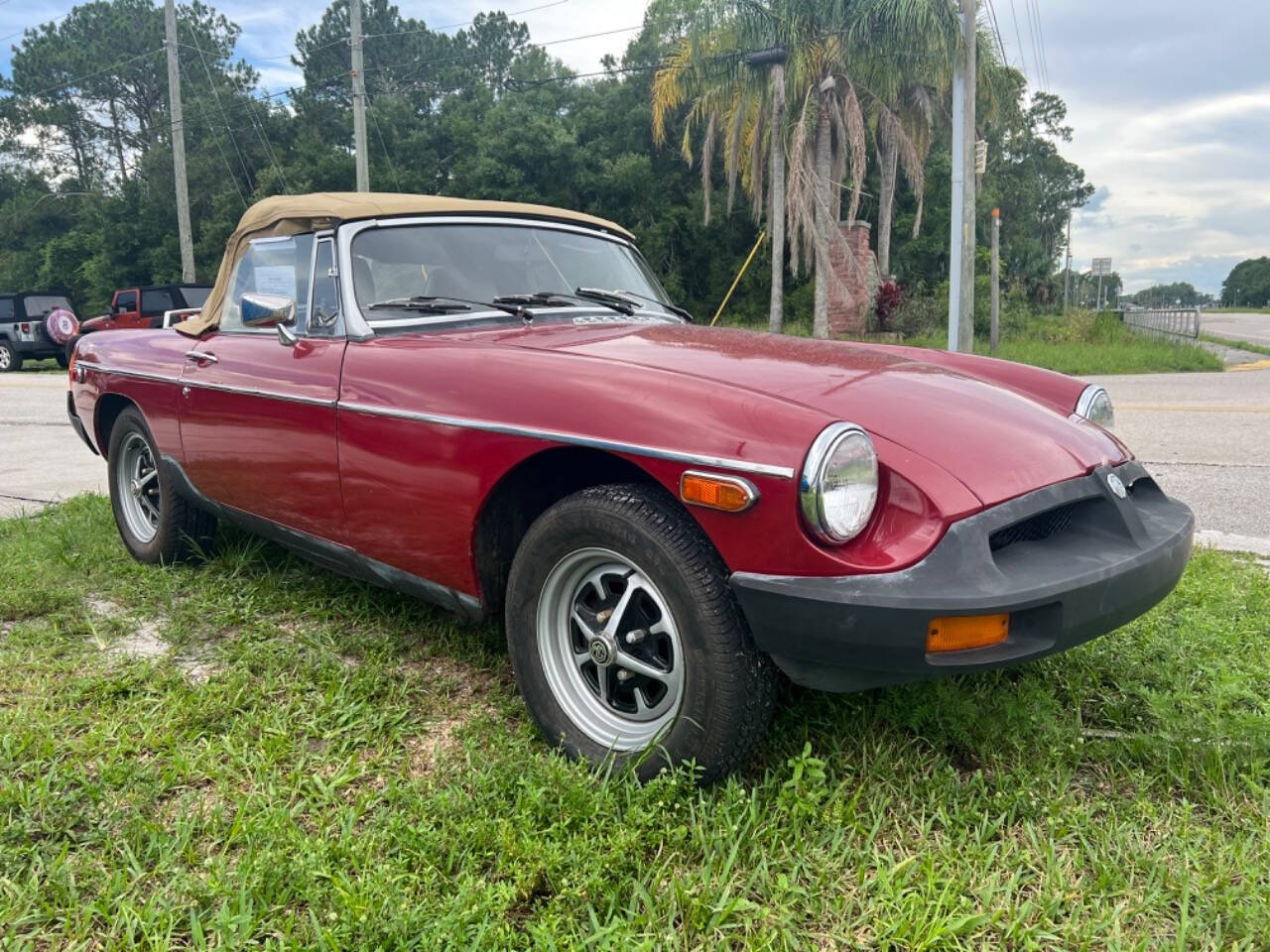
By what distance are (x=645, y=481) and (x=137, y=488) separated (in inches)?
122

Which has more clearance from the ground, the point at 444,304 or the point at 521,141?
the point at 521,141

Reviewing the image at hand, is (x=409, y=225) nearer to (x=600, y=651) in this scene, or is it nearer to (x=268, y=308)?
(x=268, y=308)

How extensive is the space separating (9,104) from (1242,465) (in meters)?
55.5

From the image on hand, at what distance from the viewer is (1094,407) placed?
3.09 meters

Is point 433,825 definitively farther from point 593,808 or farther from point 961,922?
point 961,922

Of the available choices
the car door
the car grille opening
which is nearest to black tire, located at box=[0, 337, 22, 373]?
the car door

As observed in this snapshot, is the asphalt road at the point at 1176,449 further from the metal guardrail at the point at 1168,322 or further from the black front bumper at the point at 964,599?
the metal guardrail at the point at 1168,322

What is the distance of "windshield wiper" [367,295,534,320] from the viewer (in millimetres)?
3182

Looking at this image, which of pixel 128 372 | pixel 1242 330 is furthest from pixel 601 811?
pixel 1242 330

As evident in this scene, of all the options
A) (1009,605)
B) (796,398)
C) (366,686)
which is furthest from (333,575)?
(1009,605)

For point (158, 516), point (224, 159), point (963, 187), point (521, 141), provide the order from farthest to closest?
point (224, 159) → point (521, 141) → point (963, 187) → point (158, 516)

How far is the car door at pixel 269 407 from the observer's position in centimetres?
305

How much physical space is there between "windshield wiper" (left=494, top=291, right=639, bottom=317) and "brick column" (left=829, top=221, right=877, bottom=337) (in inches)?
777

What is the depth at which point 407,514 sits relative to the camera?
9.01ft
